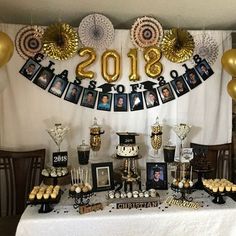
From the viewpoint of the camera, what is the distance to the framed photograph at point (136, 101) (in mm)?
2371

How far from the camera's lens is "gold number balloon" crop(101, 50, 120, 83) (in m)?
→ 2.30

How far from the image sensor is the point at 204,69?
2.46 metres

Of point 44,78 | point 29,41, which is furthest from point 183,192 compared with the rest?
point 29,41

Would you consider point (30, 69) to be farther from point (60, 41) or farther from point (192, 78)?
point (192, 78)

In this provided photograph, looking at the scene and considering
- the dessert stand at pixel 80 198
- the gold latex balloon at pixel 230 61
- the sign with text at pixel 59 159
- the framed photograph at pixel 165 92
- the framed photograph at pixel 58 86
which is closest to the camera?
the dessert stand at pixel 80 198

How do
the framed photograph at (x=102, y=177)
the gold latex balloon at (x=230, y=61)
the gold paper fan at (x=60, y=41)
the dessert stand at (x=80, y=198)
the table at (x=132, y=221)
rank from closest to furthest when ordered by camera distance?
the table at (x=132, y=221) → the dessert stand at (x=80, y=198) → the framed photograph at (x=102, y=177) → the gold latex balloon at (x=230, y=61) → the gold paper fan at (x=60, y=41)

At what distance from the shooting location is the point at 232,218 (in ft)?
5.21

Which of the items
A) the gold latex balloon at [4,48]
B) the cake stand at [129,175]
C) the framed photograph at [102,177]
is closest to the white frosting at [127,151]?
the cake stand at [129,175]

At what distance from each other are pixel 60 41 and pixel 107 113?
29.6 inches

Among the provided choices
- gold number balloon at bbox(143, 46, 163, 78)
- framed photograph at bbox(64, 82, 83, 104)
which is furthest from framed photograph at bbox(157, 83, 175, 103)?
framed photograph at bbox(64, 82, 83, 104)

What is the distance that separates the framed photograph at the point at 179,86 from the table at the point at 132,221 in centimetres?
113

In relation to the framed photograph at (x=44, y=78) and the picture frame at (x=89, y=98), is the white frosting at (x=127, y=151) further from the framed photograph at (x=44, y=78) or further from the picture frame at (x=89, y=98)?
the framed photograph at (x=44, y=78)

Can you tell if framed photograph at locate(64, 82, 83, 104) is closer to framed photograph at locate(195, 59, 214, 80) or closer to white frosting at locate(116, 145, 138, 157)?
white frosting at locate(116, 145, 138, 157)

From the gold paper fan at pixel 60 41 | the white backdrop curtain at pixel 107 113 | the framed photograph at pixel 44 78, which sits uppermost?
the gold paper fan at pixel 60 41
